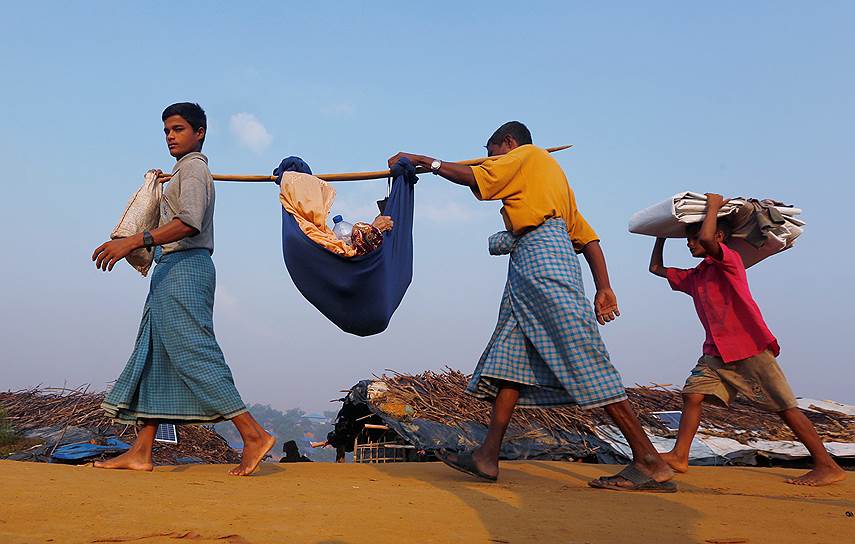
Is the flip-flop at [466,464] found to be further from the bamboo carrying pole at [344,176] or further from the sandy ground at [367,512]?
the bamboo carrying pole at [344,176]

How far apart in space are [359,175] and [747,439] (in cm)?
666

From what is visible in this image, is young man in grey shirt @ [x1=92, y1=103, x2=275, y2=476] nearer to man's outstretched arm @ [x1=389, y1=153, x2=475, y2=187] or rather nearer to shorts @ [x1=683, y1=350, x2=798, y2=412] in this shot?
man's outstretched arm @ [x1=389, y1=153, x2=475, y2=187]

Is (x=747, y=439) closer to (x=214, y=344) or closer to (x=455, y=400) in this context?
(x=455, y=400)

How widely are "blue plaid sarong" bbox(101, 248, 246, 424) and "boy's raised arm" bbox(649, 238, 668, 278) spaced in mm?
3121

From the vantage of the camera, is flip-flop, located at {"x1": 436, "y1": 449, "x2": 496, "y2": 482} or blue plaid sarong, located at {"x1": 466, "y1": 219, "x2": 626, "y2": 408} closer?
blue plaid sarong, located at {"x1": 466, "y1": 219, "x2": 626, "y2": 408}

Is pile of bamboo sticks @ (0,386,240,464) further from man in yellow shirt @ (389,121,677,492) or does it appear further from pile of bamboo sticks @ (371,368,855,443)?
man in yellow shirt @ (389,121,677,492)

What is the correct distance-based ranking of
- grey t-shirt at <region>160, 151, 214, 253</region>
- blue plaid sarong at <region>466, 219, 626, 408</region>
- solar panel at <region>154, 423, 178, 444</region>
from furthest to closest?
solar panel at <region>154, 423, 178, 444</region> → grey t-shirt at <region>160, 151, 214, 253</region> → blue plaid sarong at <region>466, 219, 626, 408</region>

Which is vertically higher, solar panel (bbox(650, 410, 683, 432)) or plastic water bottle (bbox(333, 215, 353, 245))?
plastic water bottle (bbox(333, 215, 353, 245))

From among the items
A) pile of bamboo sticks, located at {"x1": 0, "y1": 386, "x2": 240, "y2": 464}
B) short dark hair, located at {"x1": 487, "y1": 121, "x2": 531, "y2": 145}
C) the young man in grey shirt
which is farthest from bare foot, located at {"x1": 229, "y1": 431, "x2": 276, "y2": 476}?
pile of bamboo sticks, located at {"x1": 0, "y1": 386, "x2": 240, "y2": 464}

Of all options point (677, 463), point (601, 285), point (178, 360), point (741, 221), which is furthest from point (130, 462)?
point (741, 221)

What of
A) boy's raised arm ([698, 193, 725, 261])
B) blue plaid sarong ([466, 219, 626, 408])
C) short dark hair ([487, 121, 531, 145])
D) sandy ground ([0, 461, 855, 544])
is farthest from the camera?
boy's raised arm ([698, 193, 725, 261])

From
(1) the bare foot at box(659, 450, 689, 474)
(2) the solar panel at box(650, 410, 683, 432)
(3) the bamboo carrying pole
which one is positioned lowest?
(1) the bare foot at box(659, 450, 689, 474)

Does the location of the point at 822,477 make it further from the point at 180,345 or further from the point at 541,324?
the point at 180,345

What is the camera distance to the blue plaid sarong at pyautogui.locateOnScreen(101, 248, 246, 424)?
3.93 m
